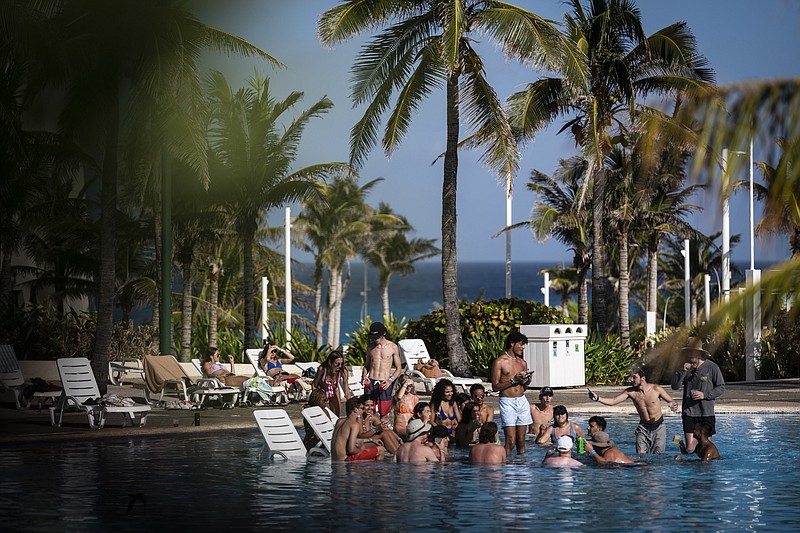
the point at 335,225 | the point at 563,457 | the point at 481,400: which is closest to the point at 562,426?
the point at 563,457

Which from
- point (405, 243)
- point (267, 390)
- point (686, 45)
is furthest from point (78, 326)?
point (405, 243)

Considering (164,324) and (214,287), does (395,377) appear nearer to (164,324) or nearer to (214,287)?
(164,324)

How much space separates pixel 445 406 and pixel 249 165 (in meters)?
19.2

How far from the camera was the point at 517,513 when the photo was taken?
11.3m

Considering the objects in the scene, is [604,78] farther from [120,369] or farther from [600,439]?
[600,439]

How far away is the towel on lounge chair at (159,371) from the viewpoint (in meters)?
22.2

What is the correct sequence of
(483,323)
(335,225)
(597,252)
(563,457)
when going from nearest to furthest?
1. (563,457)
2. (483,323)
3. (597,252)
4. (335,225)

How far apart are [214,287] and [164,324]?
21.9 metres

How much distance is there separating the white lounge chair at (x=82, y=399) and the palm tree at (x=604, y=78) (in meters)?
15.9

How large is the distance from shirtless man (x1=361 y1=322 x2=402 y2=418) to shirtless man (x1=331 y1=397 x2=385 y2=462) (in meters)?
1.99

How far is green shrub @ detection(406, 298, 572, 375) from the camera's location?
29.0 metres

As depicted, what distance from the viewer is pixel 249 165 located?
35062 millimetres

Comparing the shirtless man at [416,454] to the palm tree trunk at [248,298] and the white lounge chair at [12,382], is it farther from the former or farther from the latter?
the palm tree trunk at [248,298]

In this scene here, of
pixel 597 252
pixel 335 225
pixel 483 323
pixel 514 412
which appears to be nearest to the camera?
pixel 514 412
